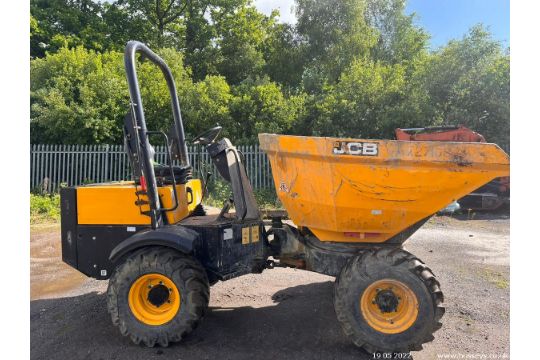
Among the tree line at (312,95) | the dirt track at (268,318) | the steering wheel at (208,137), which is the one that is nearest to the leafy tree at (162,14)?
the tree line at (312,95)

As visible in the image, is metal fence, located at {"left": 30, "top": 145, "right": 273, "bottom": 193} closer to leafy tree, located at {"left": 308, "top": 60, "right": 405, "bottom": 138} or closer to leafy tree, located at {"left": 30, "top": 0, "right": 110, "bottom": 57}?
leafy tree, located at {"left": 308, "top": 60, "right": 405, "bottom": 138}

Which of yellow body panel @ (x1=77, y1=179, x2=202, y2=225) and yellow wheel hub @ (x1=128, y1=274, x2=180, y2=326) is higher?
yellow body panel @ (x1=77, y1=179, x2=202, y2=225)

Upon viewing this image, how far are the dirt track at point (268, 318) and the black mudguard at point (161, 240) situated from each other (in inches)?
32.8

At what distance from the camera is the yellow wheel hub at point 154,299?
364cm

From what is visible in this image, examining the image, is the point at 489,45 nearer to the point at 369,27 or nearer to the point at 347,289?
the point at 369,27

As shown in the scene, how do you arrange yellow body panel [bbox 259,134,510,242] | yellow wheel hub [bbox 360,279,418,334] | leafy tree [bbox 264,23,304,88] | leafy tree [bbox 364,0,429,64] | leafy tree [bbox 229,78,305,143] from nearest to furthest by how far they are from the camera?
yellow body panel [bbox 259,134,510,242]
yellow wheel hub [bbox 360,279,418,334]
leafy tree [bbox 229,78,305,143]
leafy tree [bbox 364,0,429,64]
leafy tree [bbox 264,23,304,88]

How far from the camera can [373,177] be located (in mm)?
3385

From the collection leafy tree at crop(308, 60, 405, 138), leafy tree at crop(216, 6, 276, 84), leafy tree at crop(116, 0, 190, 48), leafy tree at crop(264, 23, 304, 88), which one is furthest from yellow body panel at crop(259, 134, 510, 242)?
leafy tree at crop(116, 0, 190, 48)

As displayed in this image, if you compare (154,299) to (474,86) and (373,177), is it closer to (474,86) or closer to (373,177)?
(373,177)

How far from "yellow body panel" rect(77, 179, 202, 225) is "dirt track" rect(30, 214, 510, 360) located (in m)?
1.06

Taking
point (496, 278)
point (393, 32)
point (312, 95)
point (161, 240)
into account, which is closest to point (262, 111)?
point (312, 95)

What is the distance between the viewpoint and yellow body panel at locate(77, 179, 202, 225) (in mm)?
3910

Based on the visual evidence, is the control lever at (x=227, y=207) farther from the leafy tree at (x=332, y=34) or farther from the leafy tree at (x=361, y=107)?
the leafy tree at (x=332, y=34)

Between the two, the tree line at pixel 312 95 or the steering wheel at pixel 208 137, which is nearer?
the steering wheel at pixel 208 137
